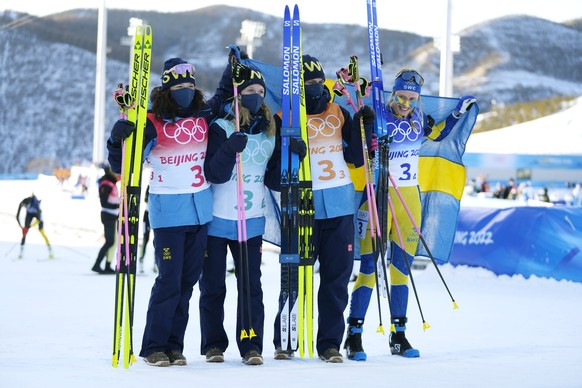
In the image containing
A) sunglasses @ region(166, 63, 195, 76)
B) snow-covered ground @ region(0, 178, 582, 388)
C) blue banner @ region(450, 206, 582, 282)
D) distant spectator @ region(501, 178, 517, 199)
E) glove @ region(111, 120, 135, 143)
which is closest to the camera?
snow-covered ground @ region(0, 178, 582, 388)

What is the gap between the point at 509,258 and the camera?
35.4 ft

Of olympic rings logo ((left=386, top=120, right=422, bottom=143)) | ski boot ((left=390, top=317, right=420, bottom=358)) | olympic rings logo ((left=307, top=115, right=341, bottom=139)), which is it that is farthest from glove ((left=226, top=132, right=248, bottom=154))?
ski boot ((left=390, top=317, right=420, bottom=358))

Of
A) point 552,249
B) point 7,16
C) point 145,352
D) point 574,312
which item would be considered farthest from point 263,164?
point 7,16

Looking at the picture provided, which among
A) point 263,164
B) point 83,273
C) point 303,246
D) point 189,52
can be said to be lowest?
point 83,273

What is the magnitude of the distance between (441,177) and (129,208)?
7.65ft

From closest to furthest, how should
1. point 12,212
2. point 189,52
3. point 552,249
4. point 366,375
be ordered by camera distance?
1. point 366,375
2. point 552,249
3. point 12,212
4. point 189,52

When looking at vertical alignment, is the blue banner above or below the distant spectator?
below

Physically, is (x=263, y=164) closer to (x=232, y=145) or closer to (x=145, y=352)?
(x=232, y=145)

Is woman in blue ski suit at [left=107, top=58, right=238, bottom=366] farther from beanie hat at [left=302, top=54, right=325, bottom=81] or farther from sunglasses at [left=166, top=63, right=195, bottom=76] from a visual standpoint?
beanie hat at [left=302, top=54, right=325, bottom=81]

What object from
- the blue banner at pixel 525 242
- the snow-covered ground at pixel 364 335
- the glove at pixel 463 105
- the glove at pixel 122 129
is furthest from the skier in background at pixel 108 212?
the glove at pixel 122 129

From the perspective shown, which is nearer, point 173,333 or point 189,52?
point 173,333

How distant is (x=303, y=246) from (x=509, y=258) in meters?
5.89

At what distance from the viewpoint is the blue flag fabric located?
254 inches

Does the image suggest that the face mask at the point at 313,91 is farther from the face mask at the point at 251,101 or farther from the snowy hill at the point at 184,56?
the snowy hill at the point at 184,56
